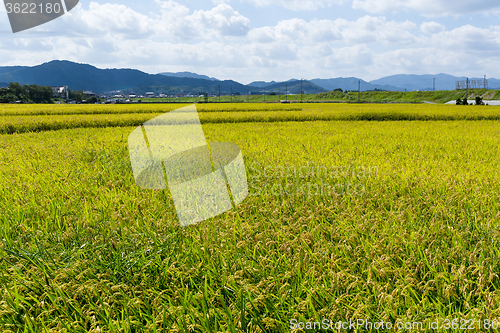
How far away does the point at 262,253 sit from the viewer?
7.41 ft

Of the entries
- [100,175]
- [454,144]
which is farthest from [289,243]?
[454,144]

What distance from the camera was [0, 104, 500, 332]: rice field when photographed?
159 cm

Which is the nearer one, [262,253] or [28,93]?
[262,253]

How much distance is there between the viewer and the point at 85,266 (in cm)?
206

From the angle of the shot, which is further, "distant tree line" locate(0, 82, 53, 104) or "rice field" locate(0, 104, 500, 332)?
"distant tree line" locate(0, 82, 53, 104)

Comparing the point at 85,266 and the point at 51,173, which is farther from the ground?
the point at 51,173

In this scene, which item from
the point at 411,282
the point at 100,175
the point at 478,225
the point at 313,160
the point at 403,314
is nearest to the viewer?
the point at 403,314

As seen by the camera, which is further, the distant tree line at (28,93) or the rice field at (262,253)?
the distant tree line at (28,93)

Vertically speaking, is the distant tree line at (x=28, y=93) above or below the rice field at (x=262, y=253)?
above

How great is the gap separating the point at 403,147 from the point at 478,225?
441 centimetres

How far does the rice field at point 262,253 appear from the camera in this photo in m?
1.59

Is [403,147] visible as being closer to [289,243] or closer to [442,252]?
[442,252]

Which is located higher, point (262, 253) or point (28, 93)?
point (28, 93)

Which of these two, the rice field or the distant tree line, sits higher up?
the distant tree line
